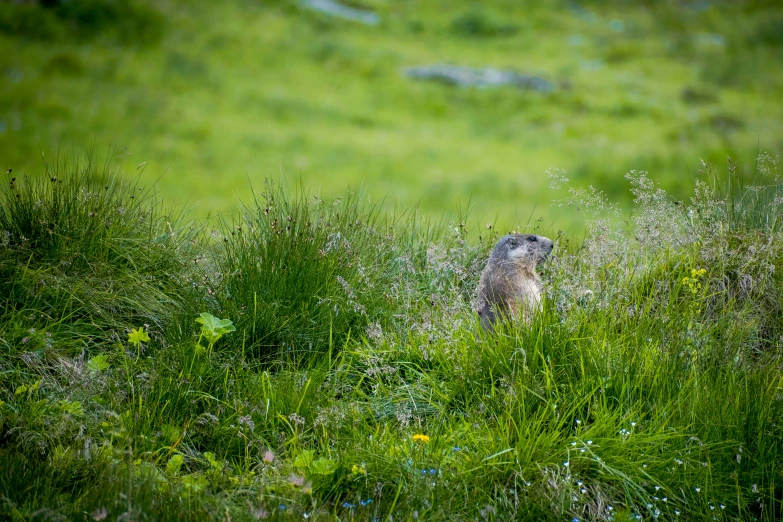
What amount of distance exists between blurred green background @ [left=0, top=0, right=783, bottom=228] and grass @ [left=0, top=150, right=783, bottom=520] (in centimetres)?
778

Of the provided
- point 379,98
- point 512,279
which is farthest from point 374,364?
point 379,98

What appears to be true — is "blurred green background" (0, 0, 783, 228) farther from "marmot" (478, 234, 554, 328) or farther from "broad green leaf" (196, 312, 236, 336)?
"broad green leaf" (196, 312, 236, 336)

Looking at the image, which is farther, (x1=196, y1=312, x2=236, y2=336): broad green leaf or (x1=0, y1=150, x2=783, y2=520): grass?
(x1=196, y1=312, x2=236, y2=336): broad green leaf

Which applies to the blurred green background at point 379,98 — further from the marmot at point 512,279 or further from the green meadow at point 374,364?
the marmot at point 512,279

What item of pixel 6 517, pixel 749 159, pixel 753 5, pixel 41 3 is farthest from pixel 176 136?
pixel 753 5

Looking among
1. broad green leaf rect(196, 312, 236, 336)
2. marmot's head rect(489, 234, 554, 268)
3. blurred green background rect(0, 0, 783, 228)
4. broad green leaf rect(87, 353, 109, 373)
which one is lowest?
blurred green background rect(0, 0, 783, 228)

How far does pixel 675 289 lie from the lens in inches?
212

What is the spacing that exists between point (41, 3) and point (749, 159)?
60.7ft

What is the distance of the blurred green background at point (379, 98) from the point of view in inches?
638

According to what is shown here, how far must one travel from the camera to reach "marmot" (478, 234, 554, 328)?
5051 mm

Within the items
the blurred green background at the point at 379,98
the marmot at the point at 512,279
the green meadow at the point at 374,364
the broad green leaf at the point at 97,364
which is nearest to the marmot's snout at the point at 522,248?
the marmot at the point at 512,279

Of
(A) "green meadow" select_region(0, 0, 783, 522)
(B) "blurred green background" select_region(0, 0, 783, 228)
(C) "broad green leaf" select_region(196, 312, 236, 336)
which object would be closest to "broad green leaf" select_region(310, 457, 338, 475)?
(A) "green meadow" select_region(0, 0, 783, 522)

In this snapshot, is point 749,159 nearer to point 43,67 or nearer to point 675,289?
point 675,289

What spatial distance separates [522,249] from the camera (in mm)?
5391
